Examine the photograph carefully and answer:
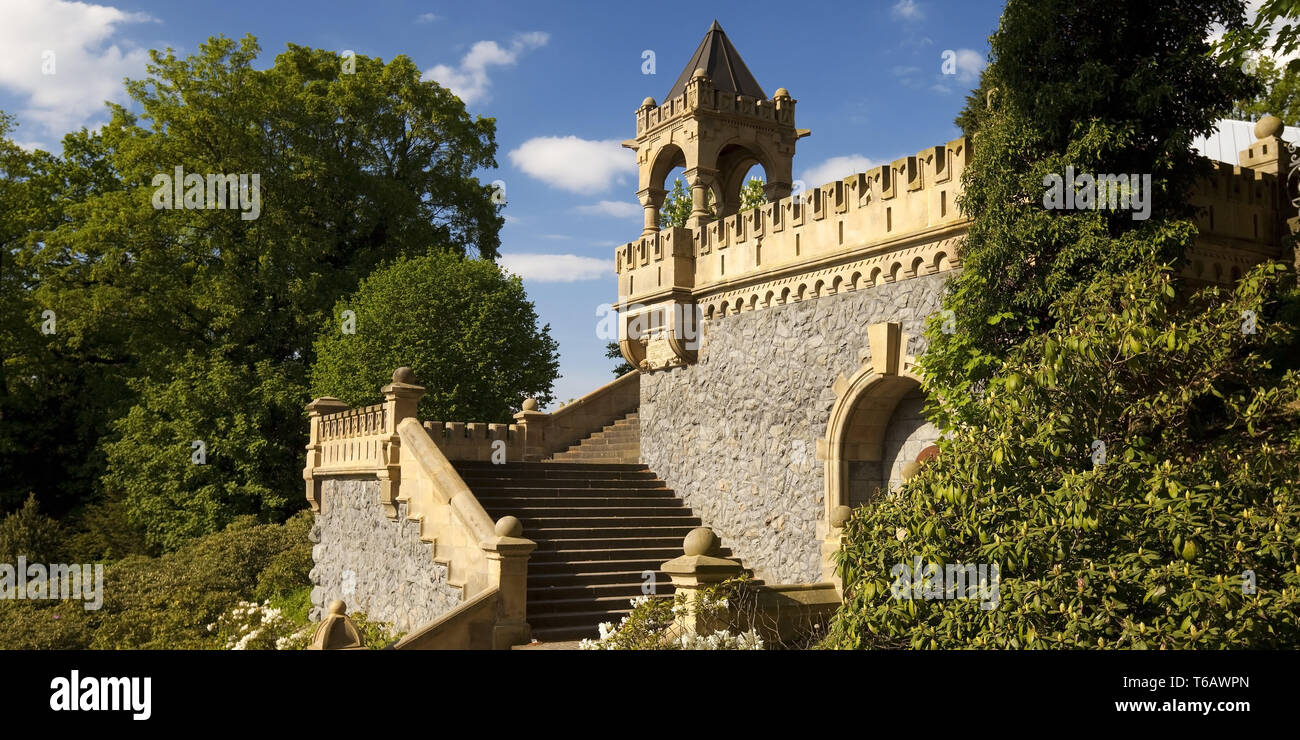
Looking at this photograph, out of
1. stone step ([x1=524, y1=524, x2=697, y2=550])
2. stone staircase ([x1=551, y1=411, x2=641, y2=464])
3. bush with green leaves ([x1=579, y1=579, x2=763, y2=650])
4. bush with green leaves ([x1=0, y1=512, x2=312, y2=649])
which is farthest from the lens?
stone staircase ([x1=551, y1=411, x2=641, y2=464])

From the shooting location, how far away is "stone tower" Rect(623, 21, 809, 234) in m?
18.0

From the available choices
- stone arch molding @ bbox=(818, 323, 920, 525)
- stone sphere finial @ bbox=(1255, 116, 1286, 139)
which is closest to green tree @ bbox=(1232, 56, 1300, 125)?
stone sphere finial @ bbox=(1255, 116, 1286, 139)

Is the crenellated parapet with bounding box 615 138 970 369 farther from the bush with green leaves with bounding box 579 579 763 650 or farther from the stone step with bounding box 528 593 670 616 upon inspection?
the bush with green leaves with bounding box 579 579 763 650

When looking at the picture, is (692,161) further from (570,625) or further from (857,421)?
(570,625)

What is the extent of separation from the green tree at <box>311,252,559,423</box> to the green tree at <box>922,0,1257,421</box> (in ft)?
47.6

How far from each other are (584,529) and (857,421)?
4.43m

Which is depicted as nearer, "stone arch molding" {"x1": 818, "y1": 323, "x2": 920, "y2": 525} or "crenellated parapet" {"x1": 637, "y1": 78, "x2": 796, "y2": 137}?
"stone arch molding" {"x1": 818, "y1": 323, "x2": 920, "y2": 525}

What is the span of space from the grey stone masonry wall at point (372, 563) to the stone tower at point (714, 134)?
7.01 metres

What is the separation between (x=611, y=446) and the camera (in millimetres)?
19734

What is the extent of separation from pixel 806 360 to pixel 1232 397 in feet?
22.9

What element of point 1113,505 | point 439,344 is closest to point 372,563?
point 439,344
